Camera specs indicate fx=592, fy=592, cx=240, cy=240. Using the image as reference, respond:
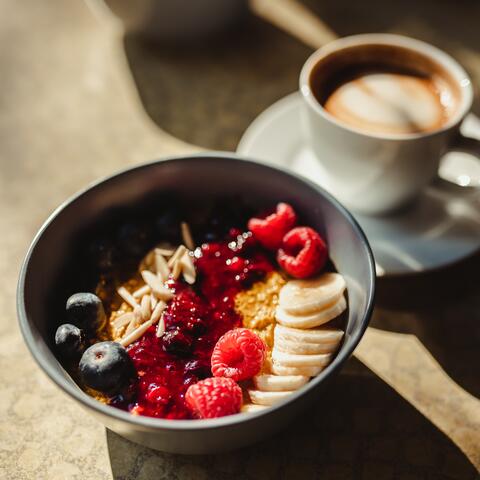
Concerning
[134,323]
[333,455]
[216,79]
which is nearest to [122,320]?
[134,323]

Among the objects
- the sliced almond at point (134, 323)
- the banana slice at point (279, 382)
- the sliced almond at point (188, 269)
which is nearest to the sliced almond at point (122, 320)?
the sliced almond at point (134, 323)

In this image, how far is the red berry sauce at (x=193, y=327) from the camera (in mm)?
782

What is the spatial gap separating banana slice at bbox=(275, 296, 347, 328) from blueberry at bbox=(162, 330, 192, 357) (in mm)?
143

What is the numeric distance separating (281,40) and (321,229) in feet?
2.68

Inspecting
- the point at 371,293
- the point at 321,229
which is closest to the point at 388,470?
the point at 371,293

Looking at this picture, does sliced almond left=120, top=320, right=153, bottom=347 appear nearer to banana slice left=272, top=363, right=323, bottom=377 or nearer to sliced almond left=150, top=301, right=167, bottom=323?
sliced almond left=150, top=301, right=167, bottom=323

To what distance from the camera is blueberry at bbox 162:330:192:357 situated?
827 mm

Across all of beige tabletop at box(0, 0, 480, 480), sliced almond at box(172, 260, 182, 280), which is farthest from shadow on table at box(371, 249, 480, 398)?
sliced almond at box(172, 260, 182, 280)

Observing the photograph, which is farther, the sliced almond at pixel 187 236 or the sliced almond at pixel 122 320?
the sliced almond at pixel 187 236

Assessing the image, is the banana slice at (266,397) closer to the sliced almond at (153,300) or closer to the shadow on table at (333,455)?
the shadow on table at (333,455)

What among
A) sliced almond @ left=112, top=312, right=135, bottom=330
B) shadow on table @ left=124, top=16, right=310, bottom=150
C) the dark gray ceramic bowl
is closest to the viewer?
the dark gray ceramic bowl

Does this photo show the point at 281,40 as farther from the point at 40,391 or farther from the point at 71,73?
the point at 40,391

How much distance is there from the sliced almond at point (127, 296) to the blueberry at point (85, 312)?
5 cm

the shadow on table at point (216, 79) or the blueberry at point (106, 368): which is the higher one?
the blueberry at point (106, 368)
